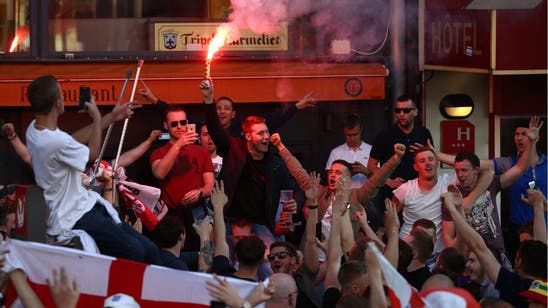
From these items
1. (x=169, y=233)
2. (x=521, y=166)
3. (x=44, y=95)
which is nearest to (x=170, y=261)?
(x=169, y=233)

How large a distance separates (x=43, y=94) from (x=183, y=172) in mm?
3275

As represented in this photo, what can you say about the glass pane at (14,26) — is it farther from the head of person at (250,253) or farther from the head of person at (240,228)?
the head of person at (250,253)

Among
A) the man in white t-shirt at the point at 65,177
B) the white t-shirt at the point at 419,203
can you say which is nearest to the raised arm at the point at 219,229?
the man in white t-shirt at the point at 65,177

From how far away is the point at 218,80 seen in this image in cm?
1199

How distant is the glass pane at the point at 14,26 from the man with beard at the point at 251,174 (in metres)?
3.35

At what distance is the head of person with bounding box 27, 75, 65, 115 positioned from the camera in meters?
6.91

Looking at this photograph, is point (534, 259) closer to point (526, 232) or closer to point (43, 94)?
point (526, 232)

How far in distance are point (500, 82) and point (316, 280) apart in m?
5.25

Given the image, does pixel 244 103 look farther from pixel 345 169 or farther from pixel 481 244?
pixel 481 244

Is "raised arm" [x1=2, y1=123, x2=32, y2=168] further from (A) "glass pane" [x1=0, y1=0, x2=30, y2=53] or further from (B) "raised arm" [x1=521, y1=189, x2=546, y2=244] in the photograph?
(A) "glass pane" [x1=0, y1=0, x2=30, y2=53]

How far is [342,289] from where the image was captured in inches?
286

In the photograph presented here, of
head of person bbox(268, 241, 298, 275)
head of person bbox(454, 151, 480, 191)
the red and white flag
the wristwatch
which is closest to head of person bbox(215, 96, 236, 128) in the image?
head of person bbox(454, 151, 480, 191)

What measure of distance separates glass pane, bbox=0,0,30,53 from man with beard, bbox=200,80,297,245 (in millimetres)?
3351

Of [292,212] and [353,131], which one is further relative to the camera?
[353,131]
